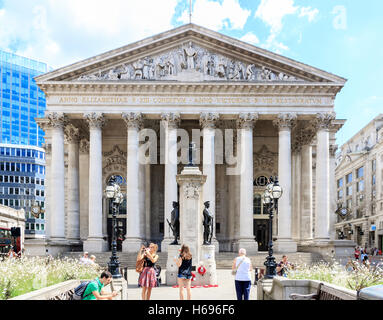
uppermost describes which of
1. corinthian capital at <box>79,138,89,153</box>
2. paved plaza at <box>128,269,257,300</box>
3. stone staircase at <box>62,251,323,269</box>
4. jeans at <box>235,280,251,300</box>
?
corinthian capital at <box>79,138,89,153</box>

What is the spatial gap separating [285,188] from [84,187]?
19.7 meters

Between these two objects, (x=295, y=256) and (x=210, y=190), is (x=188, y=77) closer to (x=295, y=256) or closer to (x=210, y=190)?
(x=210, y=190)

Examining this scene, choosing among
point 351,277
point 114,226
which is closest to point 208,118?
point 114,226

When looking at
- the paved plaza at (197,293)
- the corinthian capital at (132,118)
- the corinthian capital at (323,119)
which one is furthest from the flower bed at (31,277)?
the corinthian capital at (323,119)

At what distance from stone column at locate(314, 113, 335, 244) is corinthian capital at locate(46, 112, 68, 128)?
21.3m

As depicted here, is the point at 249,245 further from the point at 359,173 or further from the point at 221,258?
the point at 359,173

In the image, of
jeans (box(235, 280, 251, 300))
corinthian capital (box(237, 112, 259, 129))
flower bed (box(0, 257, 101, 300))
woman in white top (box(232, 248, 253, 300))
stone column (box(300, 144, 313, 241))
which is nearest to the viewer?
flower bed (box(0, 257, 101, 300))

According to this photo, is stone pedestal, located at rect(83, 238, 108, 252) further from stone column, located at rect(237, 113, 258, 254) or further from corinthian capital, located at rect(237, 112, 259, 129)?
corinthian capital, located at rect(237, 112, 259, 129)

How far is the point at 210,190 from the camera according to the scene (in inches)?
1625

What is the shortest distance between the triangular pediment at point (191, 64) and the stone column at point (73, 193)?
22.5 feet

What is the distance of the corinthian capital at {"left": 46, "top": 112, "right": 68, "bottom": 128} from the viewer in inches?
1640

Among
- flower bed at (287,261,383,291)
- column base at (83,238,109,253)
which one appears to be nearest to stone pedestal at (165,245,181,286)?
flower bed at (287,261,383,291)

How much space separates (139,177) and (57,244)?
8.68 meters
